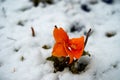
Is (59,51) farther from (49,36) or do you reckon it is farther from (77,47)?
(49,36)

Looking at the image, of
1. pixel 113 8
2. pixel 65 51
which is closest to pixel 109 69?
pixel 65 51

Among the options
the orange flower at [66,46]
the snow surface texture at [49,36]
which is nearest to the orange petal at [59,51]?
the orange flower at [66,46]

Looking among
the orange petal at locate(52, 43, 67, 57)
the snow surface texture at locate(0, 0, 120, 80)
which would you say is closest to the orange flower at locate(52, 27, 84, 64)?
the orange petal at locate(52, 43, 67, 57)

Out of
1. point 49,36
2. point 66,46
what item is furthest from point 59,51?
Answer: point 49,36

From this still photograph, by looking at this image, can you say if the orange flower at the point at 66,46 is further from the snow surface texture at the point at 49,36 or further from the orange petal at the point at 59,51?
the snow surface texture at the point at 49,36

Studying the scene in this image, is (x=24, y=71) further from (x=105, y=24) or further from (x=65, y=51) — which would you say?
(x=105, y=24)

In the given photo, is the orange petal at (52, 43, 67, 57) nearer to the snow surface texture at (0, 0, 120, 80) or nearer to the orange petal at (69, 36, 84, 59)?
the orange petal at (69, 36, 84, 59)
